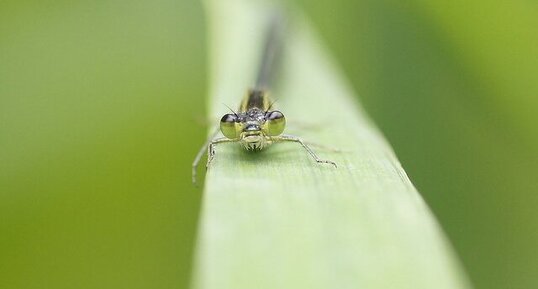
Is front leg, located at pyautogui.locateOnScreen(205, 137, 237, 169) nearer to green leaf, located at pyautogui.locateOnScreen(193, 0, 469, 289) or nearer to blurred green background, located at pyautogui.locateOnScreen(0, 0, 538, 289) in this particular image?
green leaf, located at pyautogui.locateOnScreen(193, 0, 469, 289)

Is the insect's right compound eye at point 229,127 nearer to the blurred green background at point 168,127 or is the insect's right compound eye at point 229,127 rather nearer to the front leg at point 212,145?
the front leg at point 212,145

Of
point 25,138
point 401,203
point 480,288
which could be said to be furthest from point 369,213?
point 25,138

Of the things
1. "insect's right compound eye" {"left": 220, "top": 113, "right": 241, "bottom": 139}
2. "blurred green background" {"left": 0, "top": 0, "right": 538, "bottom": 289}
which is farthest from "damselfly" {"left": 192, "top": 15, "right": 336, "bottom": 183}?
"blurred green background" {"left": 0, "top": 0, "right": 538, "bottom": 289}

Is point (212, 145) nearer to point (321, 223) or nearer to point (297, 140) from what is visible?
point (297, 140)

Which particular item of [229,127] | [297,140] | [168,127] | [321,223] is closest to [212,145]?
[229,127]

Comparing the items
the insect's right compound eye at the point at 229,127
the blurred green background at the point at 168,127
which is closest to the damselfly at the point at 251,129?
the insect's right compound eye at the point at 229,127
